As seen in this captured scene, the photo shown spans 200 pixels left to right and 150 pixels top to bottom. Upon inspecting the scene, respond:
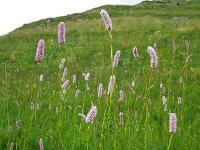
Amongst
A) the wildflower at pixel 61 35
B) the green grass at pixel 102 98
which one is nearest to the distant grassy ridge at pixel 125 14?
the green grass at pixel 102 98

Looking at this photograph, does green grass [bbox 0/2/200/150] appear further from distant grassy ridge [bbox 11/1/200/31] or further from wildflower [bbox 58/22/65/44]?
distant grassy ridge [bbox 11/1/200/31]

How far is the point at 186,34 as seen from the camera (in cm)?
1777

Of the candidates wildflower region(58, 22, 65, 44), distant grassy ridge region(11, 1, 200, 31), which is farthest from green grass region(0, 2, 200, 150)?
distant grassy ridge region(11, 1, 200, 31)

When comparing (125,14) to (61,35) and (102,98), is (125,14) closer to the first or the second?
(102,98)

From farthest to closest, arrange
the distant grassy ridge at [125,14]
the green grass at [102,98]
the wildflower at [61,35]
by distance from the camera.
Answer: the distant grassy ridge at [125,14] < the green grass at [102,98] < the wildflower at [61,35]

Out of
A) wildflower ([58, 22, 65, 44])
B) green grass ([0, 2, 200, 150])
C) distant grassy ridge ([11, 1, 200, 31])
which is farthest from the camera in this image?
distant grassy ridge ([11, 1, 200, 31])

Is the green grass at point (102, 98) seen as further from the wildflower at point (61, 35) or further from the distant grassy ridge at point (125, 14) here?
the distant grassy ridge at point (125, 14)

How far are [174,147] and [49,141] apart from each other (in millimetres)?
1290

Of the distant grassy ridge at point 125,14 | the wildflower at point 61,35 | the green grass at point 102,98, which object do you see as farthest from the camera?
the distant grassy ridge at point 125,14

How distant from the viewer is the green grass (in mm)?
3564

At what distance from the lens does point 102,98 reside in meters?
6.63

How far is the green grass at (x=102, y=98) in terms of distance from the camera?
11.7 ft

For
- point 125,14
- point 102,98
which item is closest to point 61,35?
point 102,98

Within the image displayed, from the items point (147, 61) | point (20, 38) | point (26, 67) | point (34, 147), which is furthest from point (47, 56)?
point (34, 147)
